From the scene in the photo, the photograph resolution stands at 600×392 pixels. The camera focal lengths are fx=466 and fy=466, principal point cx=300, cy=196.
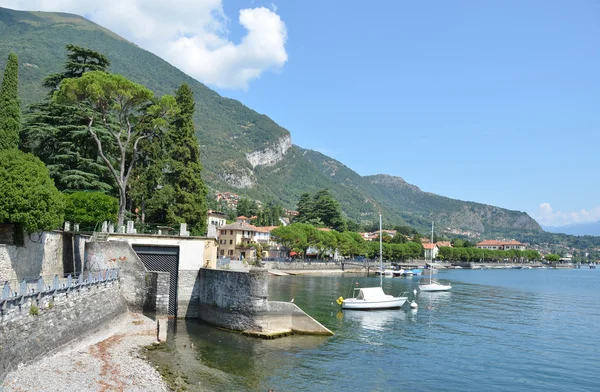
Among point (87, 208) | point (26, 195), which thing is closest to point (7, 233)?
point (26, 195)

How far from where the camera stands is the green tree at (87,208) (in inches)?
1300

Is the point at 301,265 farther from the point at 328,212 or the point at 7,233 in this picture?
the point at 7,233

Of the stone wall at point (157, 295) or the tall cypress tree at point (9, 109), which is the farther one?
the tall cypress tree at point (9, 109)

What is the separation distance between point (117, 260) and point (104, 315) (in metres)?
5.29

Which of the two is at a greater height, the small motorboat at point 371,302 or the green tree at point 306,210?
the green tree at point 306,210

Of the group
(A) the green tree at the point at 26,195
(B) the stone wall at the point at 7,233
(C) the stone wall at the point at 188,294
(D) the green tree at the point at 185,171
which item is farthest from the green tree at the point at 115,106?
(B) the stone wall at the point at 7,233

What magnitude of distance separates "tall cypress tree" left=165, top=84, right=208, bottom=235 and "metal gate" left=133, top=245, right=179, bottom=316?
917 centimetres

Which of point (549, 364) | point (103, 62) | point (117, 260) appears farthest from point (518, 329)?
point (103, 62)

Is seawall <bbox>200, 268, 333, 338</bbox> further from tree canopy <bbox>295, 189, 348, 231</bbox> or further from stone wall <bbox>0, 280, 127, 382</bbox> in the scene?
tree canopy <bbox>295, 189, 348, 231</bbox>

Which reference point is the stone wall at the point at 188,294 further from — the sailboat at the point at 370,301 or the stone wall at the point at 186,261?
the sailboat at the point at 370,301

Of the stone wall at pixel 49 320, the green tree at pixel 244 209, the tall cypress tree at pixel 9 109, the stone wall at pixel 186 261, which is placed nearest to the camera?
the stone wall at pixel 49 320

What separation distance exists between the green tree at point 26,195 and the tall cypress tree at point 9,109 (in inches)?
197

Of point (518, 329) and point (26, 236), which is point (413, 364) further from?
point (26, 236)

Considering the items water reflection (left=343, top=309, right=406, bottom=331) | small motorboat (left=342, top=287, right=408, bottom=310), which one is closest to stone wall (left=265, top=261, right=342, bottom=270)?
small motorboat (left=342, top=287, right=408, bottom=310)
